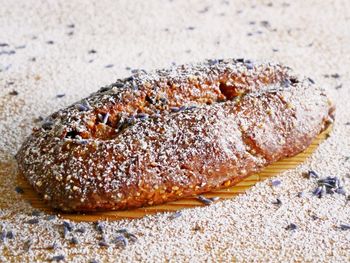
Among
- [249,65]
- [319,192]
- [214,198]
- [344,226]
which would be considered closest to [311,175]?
[319,192]

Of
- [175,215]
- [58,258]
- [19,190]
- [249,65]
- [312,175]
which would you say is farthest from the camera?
[249,65]

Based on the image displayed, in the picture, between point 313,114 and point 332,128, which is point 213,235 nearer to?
point 313,114

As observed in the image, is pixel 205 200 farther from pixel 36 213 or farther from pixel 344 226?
pixel 36 213

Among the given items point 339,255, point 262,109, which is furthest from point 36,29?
point 339,255

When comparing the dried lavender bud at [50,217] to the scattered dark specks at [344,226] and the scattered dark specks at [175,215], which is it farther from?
the scattered dark specks at [344,226]

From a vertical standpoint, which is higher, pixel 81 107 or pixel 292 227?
pixel 81 107

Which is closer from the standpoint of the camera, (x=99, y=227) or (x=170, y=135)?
(x=99, y=227)

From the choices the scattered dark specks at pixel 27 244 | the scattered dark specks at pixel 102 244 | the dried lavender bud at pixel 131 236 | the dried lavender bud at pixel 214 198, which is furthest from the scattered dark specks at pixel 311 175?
the scattered dark specks at pixel 27 244
